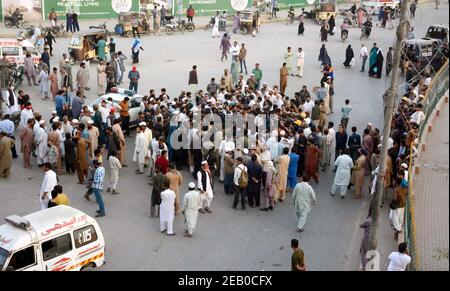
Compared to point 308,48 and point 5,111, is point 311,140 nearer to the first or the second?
point 5,111

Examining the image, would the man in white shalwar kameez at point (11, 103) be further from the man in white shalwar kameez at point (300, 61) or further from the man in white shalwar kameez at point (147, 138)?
the man in white shalwar kameez at point (300, 61)

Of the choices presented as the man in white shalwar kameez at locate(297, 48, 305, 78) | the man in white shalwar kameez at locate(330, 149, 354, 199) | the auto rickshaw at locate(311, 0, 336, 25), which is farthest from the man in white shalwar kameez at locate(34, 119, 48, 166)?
the auto rickshaw at locate(311, 0, 336, 25)

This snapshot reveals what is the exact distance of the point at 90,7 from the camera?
118 ft

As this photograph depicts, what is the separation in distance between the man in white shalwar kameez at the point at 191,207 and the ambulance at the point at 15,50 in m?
13.5

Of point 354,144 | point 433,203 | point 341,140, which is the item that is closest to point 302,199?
point 433,203

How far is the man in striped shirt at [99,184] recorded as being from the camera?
12.8m

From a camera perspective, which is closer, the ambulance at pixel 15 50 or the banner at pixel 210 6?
the ambulance at pixel 15 50

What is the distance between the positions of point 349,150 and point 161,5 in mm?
23798

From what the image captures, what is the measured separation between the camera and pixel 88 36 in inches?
1030

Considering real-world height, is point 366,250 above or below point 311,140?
below

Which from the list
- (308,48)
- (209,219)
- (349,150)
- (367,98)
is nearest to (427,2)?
(308,48)

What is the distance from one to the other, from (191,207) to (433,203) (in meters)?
5.77

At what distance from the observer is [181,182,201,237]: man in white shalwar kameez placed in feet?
39.9

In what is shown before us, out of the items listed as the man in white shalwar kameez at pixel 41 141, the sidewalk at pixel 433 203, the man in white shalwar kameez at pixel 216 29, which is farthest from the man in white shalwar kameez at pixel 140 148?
the man in white shalwar kameez at pixel 216 29
